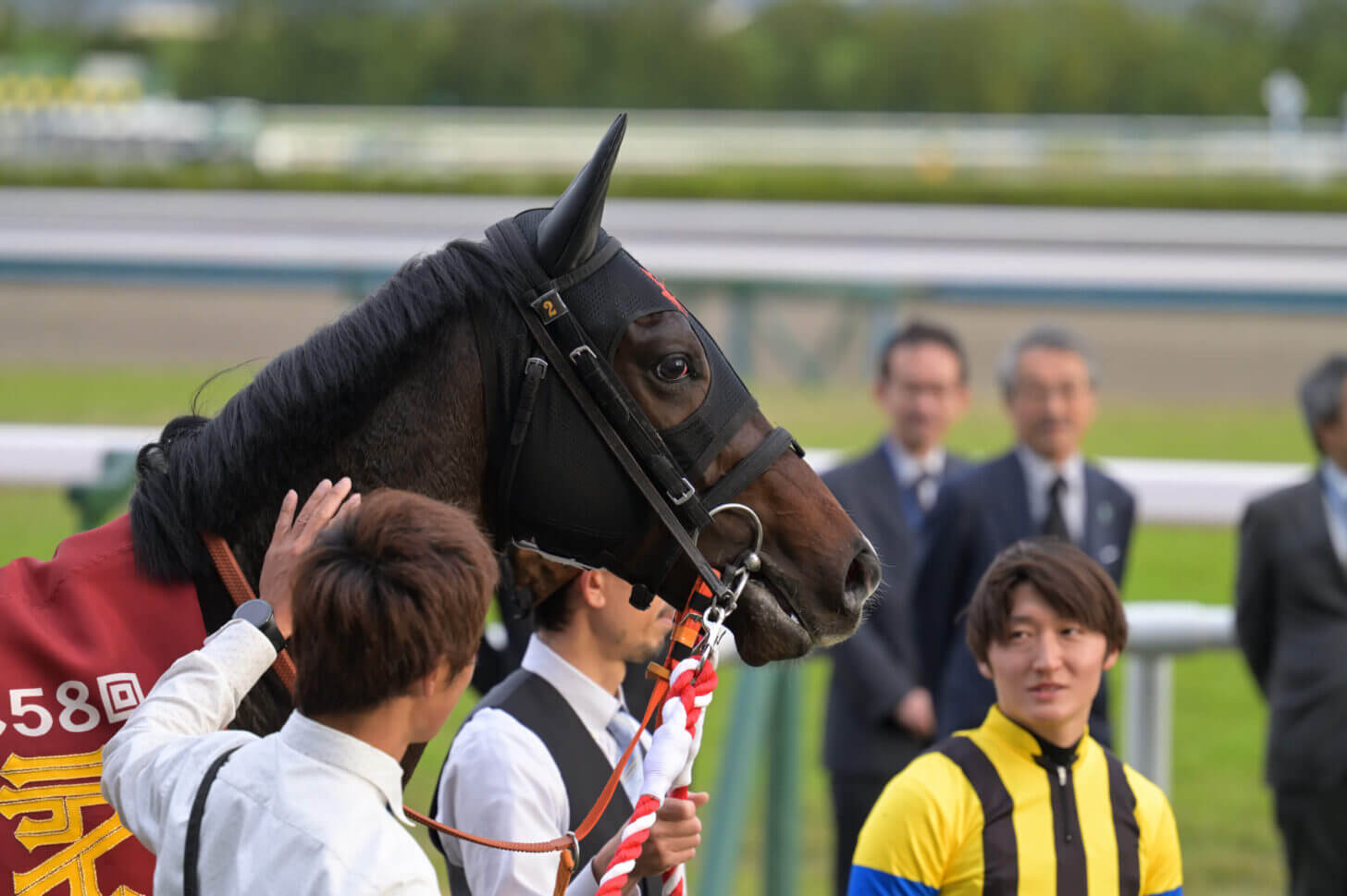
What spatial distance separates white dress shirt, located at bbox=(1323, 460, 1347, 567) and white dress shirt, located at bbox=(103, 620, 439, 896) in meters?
3.11

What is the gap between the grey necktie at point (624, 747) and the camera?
95.0 inches

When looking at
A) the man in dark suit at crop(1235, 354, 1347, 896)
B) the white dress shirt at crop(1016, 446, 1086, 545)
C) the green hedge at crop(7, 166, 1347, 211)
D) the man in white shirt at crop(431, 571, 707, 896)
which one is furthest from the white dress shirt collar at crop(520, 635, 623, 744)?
the green hedge at crop(7, 166, 1347, 211)

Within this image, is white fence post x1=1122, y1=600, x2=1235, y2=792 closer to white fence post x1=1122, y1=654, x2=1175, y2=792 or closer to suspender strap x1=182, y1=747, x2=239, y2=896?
white fence post x1=1122, y1=654, x2=1175, y2=792

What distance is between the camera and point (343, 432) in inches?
82.0

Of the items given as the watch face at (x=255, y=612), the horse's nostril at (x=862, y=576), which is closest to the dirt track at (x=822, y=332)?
the horse's nostril at (x=862, y=576)

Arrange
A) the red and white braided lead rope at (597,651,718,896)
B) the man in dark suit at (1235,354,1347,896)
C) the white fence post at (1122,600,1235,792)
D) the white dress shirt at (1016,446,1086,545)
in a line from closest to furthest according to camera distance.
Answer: the red and white braided lead rope at (597,651,718,896), the man in dark suit at (1235,354,1347,896), the white dress shirt at (1016,446,1086,545), the white fence post at (1122,600,1235,792)

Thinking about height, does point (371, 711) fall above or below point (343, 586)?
below

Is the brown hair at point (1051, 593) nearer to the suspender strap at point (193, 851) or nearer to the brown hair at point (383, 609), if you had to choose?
the brown hair at point (383, 609)

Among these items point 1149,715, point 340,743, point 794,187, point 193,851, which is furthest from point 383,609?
point 794,187

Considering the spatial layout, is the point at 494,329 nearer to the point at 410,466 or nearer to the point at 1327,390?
the point at 410,466

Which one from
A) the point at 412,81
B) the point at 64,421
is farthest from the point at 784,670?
the point at 412,81

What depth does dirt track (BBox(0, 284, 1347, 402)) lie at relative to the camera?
14.5 meters

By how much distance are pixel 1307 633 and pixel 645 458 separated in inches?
100

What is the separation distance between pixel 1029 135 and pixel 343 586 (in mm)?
25924
